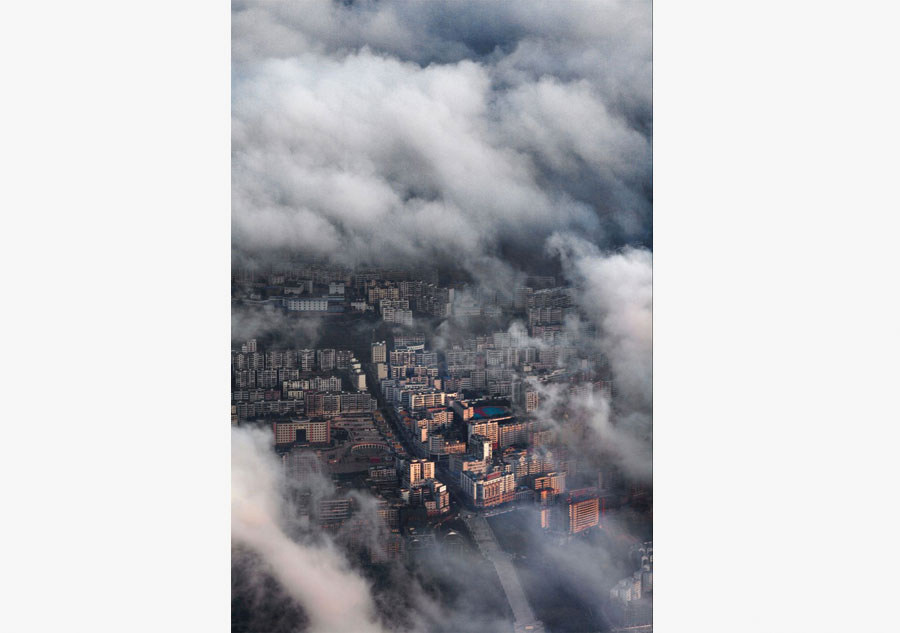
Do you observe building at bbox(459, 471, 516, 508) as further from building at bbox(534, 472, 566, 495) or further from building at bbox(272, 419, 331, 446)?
building at bbox(272, 419, 331, 446)

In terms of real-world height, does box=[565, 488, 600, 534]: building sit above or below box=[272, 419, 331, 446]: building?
below

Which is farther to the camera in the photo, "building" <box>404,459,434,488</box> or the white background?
"building" <box>404,459,434,488</box>

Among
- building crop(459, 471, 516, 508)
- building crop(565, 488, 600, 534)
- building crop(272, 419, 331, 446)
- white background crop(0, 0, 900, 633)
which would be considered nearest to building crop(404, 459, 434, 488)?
building crop(459, 471, 516, 508)

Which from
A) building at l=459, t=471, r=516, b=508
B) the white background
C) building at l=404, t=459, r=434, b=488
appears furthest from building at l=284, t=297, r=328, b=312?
building at l=459, t=471, r=516, b=508

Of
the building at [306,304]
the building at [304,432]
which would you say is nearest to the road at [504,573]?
the building at [304,432]

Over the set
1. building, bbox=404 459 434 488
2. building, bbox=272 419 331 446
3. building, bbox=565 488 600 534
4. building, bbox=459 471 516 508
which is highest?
building, bbox=272 419 331 446
